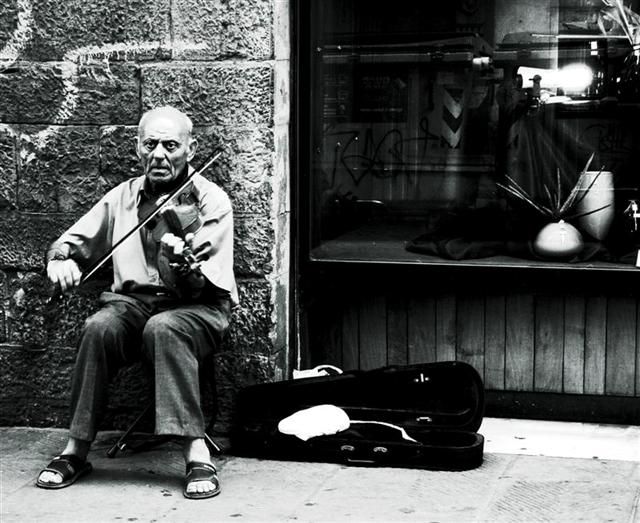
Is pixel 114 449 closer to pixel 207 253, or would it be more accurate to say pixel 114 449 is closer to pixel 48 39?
pixel 207 253

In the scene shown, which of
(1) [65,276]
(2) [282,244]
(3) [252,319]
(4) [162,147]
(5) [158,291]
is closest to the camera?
(1) [65,276]

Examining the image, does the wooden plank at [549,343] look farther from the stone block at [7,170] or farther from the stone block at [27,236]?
the stone block at [7,170]

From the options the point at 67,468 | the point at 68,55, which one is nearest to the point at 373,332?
the point at 67,468

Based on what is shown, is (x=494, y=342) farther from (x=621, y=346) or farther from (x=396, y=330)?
(x=621, y=346)

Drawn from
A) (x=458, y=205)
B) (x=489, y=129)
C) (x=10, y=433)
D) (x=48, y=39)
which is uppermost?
(x=48, y=39)

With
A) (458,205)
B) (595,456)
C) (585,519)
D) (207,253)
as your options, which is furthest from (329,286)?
(585,519)

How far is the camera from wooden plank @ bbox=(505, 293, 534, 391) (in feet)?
18.5

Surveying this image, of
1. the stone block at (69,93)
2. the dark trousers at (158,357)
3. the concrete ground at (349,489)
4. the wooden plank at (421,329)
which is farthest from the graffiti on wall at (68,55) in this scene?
the wooden plank at (421,329)

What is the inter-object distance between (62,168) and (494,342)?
214 cm

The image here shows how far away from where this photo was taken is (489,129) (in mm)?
5590

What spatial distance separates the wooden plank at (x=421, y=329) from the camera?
5742 millimetres

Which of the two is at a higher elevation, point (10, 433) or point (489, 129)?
point (489, 129)

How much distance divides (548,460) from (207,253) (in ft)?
5.44

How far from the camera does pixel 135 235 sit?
5.02m
